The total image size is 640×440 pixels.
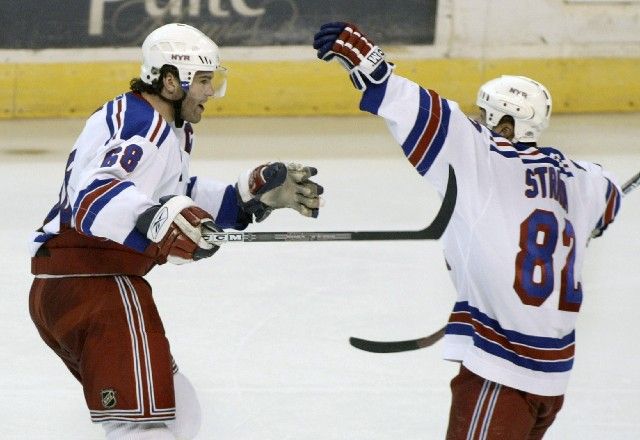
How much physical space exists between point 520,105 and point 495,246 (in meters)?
0.39

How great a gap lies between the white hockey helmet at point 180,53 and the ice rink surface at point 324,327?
1129 mm

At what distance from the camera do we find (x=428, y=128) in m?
2.69

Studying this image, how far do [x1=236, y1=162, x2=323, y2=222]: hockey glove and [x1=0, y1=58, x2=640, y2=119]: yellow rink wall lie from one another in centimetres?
464

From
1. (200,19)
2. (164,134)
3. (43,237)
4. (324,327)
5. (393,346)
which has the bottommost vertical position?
(324,327)

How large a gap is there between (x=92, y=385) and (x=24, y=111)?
18.4 feet

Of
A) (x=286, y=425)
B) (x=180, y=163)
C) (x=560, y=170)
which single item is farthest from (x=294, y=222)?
(x=560, y=170)

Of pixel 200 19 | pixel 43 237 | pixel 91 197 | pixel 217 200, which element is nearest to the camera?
pixel 91 197

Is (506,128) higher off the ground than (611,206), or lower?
higher

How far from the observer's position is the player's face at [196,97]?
3328 mm

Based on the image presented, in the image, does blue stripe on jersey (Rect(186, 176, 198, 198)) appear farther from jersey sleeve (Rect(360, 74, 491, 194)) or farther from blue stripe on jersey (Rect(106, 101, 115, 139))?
jersey sleeve (Rect(360, 74, 491, 194))

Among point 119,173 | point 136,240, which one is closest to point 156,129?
point 119,173

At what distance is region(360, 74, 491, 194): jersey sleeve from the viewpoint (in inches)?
106

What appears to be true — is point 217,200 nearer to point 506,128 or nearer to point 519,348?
point 506,128

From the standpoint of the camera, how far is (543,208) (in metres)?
2.78
